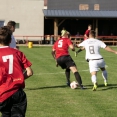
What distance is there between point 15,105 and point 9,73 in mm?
487

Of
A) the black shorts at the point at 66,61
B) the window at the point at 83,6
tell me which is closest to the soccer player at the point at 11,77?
the black shorts at the point at 66,61

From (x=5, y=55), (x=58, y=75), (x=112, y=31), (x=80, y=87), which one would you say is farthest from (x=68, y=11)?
(x=5, y=55)

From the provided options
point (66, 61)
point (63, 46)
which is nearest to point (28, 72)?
point (66, 61)

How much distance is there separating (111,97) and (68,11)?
36.0m

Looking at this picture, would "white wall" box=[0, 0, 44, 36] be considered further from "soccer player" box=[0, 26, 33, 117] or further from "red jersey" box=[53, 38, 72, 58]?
"soccer player" box=[0, 26, 33, 117]

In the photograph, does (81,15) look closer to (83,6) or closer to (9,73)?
(83,6)

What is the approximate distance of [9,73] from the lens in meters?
5.91

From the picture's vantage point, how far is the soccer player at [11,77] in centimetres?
589

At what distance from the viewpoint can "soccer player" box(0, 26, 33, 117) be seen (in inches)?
232

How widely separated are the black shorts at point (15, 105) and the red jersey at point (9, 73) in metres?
0.07

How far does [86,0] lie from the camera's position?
157 ft

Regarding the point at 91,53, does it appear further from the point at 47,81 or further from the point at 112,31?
the point at 112,31

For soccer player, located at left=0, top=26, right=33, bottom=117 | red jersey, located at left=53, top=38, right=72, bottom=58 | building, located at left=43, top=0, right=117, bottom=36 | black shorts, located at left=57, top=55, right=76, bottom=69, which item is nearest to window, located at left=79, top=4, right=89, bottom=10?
building, located at left=43, top=0, right=117, bottom=36

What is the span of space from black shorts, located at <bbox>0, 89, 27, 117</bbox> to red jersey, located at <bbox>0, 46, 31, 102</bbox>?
69 millimetres
